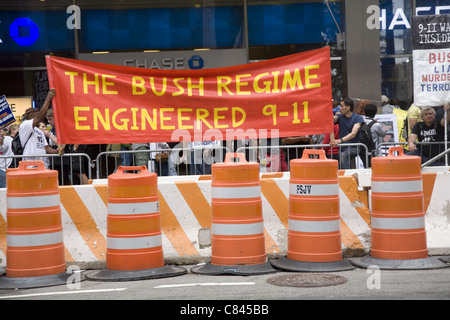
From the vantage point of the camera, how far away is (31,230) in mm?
7695

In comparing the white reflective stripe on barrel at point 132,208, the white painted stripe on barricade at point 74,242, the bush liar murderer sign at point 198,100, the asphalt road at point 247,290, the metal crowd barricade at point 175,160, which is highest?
the bush liar murderer sign at point 198,100

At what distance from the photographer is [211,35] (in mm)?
17797

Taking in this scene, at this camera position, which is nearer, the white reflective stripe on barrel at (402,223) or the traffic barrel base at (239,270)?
the traffic barrel base at (239,270)

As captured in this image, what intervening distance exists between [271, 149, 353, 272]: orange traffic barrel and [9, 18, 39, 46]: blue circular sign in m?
11.7

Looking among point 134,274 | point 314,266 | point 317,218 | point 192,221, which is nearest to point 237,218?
point 317,218

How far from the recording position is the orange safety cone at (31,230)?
7.68m

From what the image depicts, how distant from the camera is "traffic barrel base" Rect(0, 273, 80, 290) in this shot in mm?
7461

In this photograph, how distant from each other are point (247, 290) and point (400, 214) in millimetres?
2160

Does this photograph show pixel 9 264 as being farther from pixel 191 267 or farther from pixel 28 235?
pixel 191 267

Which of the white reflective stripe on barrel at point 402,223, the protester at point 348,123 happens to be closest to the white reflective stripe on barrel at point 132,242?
the white reflective stripe on barrel at point 402,223

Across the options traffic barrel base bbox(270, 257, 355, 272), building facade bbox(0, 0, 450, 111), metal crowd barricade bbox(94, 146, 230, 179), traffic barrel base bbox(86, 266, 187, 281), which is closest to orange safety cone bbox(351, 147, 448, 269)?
traffic barrel base bbox(270, 257, 355, 272)

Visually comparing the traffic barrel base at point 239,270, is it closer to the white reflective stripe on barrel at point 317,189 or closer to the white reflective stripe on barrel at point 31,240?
the white reflective stripe on barrel at point 317,189

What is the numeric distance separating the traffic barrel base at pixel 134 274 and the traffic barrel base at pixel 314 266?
116 centimetres

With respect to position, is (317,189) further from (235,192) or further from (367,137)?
(367,137)
